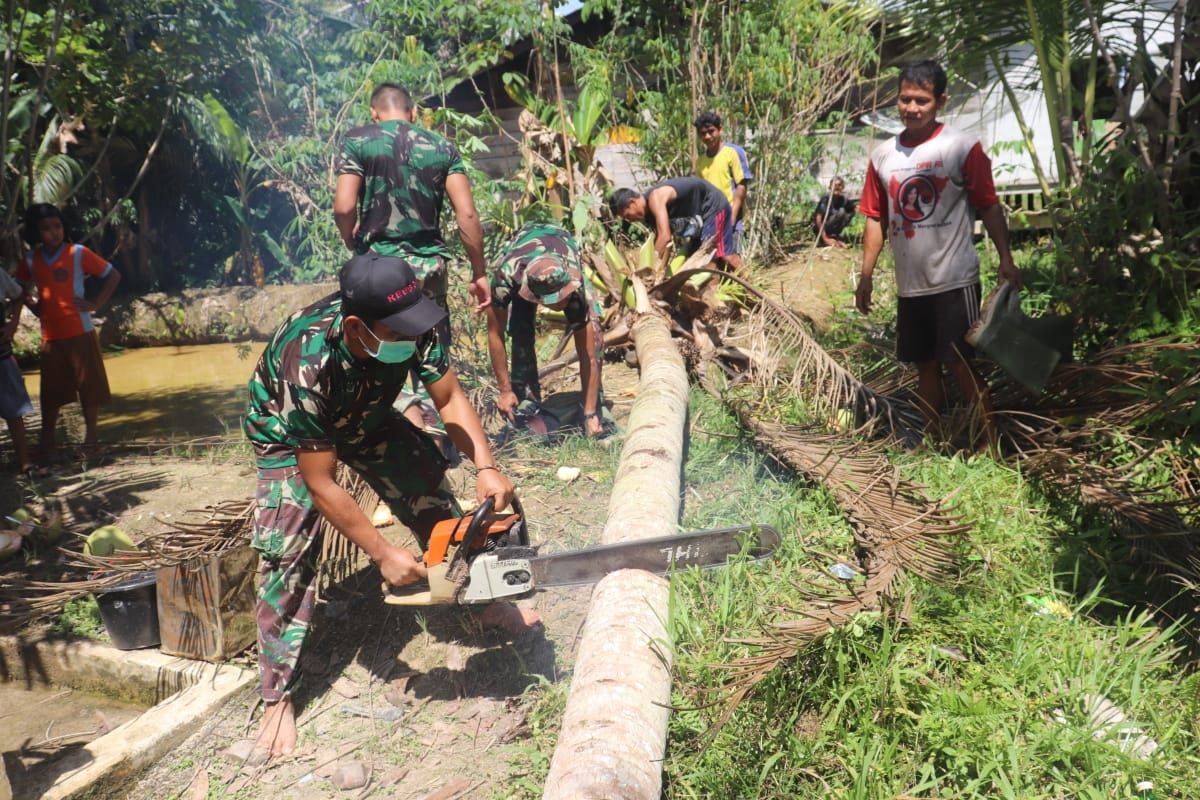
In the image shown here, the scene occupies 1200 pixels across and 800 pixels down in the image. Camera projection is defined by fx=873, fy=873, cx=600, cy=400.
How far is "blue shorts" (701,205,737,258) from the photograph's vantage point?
7.01m

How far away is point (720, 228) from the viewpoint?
7.07 m

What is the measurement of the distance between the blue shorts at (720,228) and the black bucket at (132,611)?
4758 mm

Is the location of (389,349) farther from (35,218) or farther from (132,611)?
(35,218)

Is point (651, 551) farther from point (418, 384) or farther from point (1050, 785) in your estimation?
point (418, 384)

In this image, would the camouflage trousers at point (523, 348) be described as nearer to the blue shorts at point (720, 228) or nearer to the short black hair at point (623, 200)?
the short black hair at point (623, 200)

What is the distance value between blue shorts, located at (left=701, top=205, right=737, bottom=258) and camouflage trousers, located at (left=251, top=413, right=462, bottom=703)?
426 centimetres

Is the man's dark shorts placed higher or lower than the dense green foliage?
lower

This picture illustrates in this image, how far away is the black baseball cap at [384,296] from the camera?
239cm

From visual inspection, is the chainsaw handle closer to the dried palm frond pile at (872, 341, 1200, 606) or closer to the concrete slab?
the concrete slab

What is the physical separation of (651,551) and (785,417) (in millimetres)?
1972

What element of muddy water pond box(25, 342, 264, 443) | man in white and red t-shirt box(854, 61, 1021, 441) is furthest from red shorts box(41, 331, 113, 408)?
man in white and red t-shirt box(854, 61, 1021, 441)

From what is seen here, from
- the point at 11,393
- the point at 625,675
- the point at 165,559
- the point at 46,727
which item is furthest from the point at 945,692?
the point at 11,393

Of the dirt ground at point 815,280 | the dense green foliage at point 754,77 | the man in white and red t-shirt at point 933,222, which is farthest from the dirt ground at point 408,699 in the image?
the dense green foliage at point 754,77

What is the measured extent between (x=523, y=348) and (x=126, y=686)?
2.71 m
